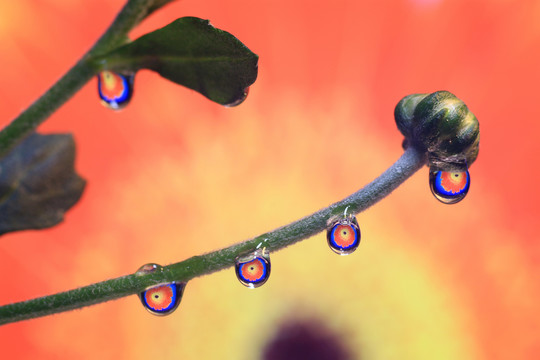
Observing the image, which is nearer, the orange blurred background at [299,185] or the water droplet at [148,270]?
the water droplet at [148,270]

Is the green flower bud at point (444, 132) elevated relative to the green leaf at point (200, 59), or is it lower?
Answer: lower

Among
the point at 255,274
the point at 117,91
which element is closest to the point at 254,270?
the point at 255,274

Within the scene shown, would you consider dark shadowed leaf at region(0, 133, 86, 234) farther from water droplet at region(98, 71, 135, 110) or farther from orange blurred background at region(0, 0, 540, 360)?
orange blurred background at region(0, 0, 540, 360)

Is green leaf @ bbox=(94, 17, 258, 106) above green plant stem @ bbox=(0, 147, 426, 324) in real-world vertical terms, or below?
above

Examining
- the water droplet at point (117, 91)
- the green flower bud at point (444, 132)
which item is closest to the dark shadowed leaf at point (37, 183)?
the water droplet at point (117, 91)

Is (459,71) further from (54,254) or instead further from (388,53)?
(54,254)

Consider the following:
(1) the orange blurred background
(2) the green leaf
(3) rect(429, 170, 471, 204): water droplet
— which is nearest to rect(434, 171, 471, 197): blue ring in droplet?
(3) rect(429, 170, 471, 204): water droplet

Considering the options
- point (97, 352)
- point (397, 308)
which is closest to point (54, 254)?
point (97, 352)

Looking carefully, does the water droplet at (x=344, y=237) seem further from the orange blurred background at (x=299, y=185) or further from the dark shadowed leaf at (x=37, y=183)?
Result: the orange blurred background at (x=299, y=185)
